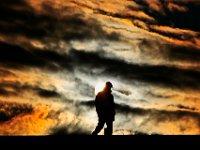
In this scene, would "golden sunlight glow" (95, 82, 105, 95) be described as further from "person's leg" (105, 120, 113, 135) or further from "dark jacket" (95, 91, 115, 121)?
"person's leg" (105, 120, 113, 135)

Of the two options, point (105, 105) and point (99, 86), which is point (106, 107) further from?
point (99, 86)

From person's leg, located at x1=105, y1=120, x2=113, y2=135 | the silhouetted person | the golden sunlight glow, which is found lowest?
person's leg, located at x1=105, y1=120, x2=113, y2=135

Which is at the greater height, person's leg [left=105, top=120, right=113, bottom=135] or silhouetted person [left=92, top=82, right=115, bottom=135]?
silhouetted person [left=92, top=82, right=115, bottom=135]

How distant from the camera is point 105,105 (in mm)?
9406

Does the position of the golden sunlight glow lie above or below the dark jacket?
above

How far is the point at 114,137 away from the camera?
7.86 metres

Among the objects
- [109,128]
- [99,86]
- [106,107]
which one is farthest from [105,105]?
[109,128]

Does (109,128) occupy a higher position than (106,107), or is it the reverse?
(106,107)

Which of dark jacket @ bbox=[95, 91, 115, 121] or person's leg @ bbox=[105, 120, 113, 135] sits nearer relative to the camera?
dark jacket @ bbox=[95, 91, 115, 121]

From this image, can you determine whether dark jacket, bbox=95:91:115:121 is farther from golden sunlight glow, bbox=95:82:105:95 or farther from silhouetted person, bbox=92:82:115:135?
golden sunlight glow, bbox=95:82:105:95

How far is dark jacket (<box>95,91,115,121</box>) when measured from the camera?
939 cm

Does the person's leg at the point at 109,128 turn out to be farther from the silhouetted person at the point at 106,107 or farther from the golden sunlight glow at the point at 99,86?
the golden sunlight glow at the point at 99,86

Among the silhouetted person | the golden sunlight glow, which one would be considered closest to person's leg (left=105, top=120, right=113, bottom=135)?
the silhouetted person

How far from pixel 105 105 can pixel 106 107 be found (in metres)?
0.06
